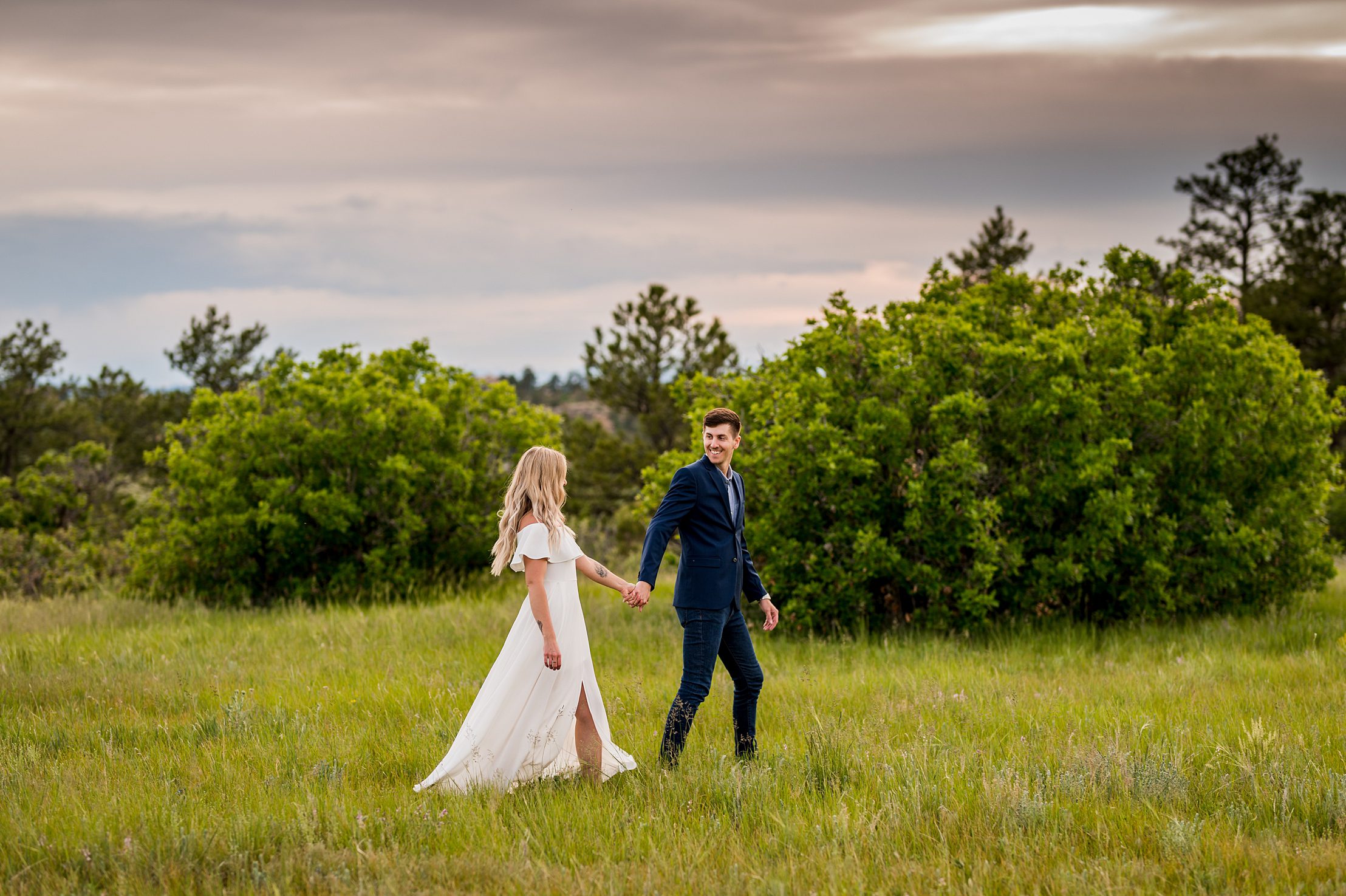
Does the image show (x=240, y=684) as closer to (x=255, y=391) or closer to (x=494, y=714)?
(x=494, y=714)

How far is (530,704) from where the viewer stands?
18.5ft

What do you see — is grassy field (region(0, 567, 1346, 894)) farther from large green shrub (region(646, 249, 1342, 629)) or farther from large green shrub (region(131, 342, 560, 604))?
large green shrub (region(131, 342, 560, 604))

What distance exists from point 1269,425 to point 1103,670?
4579 mm

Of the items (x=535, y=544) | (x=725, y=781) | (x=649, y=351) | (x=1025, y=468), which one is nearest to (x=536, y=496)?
(x=535, y=544)

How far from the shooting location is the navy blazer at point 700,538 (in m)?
5.80

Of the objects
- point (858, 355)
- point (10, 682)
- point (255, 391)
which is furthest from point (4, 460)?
point (858, 355)

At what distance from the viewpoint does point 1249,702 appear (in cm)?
738

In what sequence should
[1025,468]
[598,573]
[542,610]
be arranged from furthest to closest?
[1025,468]
[598,573]
[542,610]

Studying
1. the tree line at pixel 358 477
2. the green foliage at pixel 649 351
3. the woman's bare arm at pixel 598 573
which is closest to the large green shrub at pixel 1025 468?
the tree line at pixel 358 477

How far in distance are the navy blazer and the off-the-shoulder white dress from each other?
0.50 meters

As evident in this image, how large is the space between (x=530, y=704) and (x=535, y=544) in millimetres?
895

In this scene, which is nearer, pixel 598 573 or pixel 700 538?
pixel 598 573

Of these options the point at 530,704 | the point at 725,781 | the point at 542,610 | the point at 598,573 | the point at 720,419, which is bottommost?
the point at 725,781

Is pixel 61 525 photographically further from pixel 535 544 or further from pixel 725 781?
pixel 725 781
